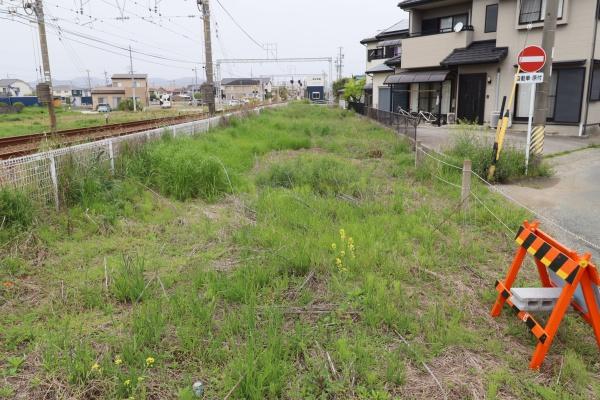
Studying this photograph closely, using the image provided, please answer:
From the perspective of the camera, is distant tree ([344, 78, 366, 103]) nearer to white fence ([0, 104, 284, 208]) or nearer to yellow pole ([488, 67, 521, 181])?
yellow pole ([488, 67, 521, 181])

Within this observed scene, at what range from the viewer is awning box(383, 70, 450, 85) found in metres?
23.2

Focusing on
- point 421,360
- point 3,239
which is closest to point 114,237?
point 3,239

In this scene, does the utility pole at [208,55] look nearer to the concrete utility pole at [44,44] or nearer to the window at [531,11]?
the concrete utility pole at [44,44]

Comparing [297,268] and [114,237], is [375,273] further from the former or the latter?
[114,237]

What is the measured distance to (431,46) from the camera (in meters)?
23.6

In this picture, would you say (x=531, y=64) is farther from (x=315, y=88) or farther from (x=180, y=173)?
(x=315, y=88)

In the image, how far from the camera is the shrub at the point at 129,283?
165 inches

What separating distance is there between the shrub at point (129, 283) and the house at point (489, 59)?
1867 centimetres

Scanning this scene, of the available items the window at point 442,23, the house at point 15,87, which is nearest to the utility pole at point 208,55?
the window at point 442,23

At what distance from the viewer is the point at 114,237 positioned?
229 inches

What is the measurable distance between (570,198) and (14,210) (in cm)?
883

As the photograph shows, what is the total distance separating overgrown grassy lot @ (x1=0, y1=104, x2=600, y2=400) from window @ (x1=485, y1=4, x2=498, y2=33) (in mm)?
17296

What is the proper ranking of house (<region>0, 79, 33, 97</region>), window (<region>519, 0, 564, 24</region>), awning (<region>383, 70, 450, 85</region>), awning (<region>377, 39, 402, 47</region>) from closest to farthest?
window (<region>519, 0, 564, 24</region>) → awning (<region>383, 70, 450, 85</region>) → awning (<region>377, 39, 402, 47</region>) → house (<region>0, 79, 33, 97</region>)

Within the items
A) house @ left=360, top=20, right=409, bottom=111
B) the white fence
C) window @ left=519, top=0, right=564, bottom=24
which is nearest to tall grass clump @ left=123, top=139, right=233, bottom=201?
the white fence
